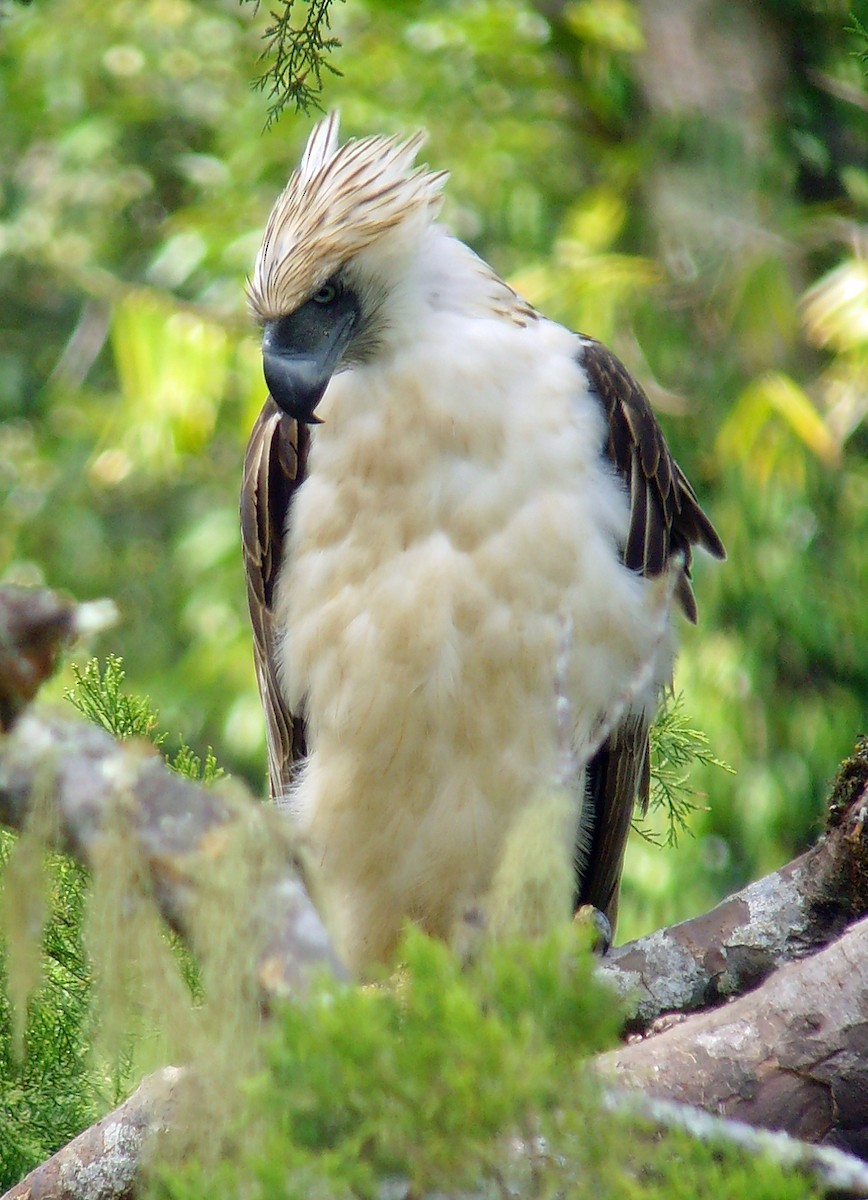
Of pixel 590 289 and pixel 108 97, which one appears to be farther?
pixel 108 97

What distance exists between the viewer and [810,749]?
5.96 m

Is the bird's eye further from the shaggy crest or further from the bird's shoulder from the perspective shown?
the bird's shoulder

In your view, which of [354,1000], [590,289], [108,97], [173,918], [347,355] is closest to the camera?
[354,1000]

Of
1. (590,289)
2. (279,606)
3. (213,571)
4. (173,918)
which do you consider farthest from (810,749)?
(173,918)

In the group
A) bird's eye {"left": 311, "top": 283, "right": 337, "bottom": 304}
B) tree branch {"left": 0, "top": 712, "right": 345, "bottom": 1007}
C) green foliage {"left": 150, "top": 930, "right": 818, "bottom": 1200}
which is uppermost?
green foliage {"left": 150, "top": 930, "right": 818, "bottom": 1200}

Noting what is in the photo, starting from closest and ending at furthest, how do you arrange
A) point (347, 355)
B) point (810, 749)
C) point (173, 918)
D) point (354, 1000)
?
point (354, 1000)
point (173, 918)
point (347, 355)
point (810, 749)

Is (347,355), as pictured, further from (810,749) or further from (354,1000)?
(810,749)

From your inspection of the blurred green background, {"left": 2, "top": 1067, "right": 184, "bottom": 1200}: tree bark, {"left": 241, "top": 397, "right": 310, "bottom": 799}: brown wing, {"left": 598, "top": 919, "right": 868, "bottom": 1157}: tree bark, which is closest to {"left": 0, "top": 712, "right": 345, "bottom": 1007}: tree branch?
{"left": 598, "top": 919, "right": 868, "bottom": 1157}: tree bark

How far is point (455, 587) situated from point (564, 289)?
3672 millimetres

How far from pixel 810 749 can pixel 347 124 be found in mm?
3754

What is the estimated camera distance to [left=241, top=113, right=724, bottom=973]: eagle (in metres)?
2.94

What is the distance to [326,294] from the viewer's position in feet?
9.66

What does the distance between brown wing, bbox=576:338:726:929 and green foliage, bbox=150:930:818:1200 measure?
1881 millimetres

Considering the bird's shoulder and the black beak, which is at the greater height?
the black beak
